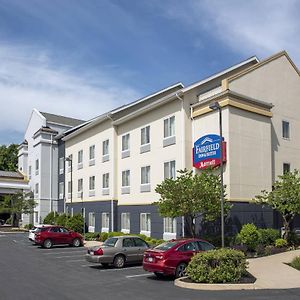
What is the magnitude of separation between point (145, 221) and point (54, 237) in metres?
6.70

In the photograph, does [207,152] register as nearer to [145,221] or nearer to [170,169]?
[170,169]

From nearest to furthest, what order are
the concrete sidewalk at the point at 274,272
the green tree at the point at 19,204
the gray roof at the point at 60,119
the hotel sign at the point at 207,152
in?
the concrete sidewalk at the point at 274,272 < the hotel sign at the point at 207,152 < the green tree at the point at 19,204 < the gray roof at the point at 60,119

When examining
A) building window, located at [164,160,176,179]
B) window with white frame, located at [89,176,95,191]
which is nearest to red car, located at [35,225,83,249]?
building window, located at [164,160,176,179]

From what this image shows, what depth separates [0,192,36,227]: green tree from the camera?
5681 centimetres

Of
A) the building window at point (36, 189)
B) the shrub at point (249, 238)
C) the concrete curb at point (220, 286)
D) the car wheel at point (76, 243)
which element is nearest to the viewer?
the concrete curb at point (220, 286)

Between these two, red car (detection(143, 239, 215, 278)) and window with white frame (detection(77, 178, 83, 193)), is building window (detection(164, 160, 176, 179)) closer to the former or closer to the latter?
red car (detection(143, 239, 215, 278))

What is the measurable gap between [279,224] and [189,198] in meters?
9.46

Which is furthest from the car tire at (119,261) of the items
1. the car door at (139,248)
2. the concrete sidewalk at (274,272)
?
the concrete sidewalk at (274,272)

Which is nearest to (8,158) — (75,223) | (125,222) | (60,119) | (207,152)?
(60,119)

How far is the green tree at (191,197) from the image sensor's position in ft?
80.6

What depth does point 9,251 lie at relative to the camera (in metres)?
29.7

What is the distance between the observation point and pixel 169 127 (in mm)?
32094

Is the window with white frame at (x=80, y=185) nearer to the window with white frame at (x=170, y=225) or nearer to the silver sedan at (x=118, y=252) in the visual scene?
the window with white frame at (x=170, y=225)

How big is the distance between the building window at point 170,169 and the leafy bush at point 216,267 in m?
15.3
